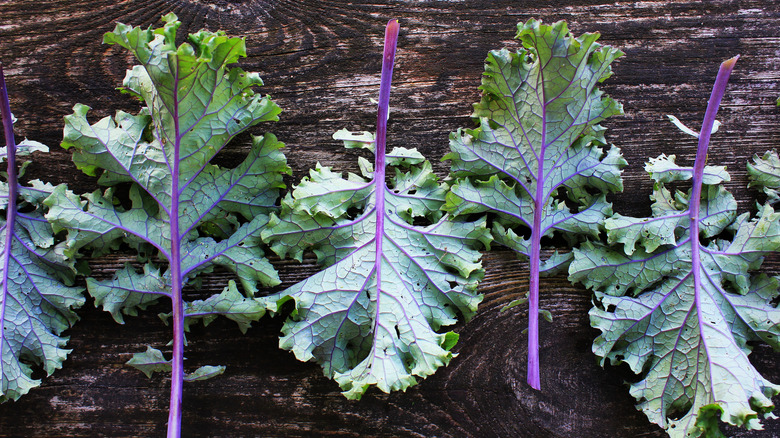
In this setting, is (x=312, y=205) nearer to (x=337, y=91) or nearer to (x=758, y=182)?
(x=337, y=91)

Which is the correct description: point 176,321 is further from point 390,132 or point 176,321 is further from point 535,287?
point 535,287

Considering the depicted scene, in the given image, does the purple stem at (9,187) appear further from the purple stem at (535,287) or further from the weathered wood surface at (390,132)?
the purple stem at (535,287)

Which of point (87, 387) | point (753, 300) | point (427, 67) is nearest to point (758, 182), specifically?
point (753, 300)

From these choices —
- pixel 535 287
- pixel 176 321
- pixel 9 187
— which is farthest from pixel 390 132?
pixel 9 187

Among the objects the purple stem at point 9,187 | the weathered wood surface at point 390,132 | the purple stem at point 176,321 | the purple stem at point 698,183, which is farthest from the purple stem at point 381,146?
the purple stem at point 9,187

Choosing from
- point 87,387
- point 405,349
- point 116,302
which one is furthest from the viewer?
point 87,387

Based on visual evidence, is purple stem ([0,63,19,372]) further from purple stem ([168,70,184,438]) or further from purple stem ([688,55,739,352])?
purple stem ([688,55,739,352])
